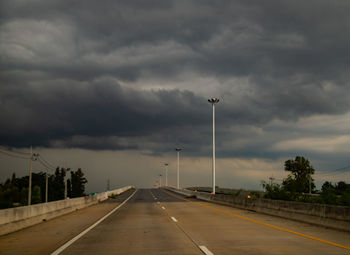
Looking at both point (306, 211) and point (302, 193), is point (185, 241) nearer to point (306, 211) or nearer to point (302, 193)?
point (306, 211)

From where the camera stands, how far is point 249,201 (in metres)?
28.7

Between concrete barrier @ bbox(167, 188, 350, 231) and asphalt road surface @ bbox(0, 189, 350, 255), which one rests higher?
concrete barrier @ bbox(167, 188, 350, 231)

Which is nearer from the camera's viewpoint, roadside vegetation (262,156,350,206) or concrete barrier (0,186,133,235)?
concrete barrier (0,186,133,235)

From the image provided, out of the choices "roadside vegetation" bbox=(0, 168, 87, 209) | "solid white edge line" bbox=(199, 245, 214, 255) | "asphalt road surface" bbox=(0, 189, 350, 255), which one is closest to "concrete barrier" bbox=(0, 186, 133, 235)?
"asphalt road surface" bbox=(0, 189, 350, 255)

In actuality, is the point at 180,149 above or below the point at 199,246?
above

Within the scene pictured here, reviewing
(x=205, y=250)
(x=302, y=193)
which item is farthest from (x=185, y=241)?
(x=302, y=193)

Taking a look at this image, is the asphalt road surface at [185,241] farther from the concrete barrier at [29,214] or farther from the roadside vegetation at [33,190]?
the roadside vegetation at [33,190]

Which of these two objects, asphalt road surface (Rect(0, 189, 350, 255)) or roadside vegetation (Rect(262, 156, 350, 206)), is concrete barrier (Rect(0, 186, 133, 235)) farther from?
roadside vegetation (Rect(262, 156, 350, 206))

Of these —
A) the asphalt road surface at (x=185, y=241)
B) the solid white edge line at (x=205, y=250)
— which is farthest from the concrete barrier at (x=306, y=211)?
the solid white edge line at (x=205, y=250)

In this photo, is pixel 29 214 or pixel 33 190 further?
pixel 33 190

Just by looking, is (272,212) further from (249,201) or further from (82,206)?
(82,206)

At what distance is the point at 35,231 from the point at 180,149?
82.7 meters

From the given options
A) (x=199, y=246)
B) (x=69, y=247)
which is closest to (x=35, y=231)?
(x=69, y=247)

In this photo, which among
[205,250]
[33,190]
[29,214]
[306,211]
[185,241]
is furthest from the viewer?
[33,190]
